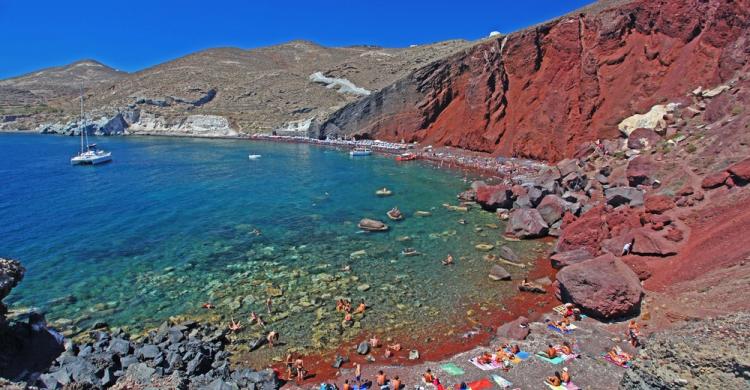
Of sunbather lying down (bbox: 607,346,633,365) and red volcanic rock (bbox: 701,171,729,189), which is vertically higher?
red volcanic rock (bbox: 701,171,729,189)

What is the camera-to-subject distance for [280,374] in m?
14.6

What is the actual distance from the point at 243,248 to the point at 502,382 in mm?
18662

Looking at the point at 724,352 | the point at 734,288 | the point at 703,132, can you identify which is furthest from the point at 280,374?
the point at 703,132

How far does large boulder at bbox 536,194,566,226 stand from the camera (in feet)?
95.5

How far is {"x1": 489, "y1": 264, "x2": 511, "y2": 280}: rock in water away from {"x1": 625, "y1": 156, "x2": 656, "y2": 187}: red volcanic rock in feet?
43.9

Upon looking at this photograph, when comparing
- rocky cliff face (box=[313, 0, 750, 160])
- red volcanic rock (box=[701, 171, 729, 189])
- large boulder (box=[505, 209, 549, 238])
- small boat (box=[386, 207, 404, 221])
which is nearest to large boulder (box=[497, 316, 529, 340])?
large boulder (box=[505, 209, 549, 238])

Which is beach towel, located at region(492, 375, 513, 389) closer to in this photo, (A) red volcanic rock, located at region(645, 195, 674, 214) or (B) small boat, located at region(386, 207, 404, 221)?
(A) red volcanic rock, located at region(645, 195, 674, 214)

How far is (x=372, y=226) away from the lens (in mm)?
30547

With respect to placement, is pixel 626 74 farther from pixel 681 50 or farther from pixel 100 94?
pixel 100 94

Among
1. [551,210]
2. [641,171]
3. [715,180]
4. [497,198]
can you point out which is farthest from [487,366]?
[497,198]

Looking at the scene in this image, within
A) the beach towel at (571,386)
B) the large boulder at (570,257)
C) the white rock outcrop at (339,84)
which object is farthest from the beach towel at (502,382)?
the white rock outcrop at (339,84)

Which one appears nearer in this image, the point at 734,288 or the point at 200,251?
the point at 734,288

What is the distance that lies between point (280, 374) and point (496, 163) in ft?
146

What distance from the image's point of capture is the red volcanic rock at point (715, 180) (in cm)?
2149
